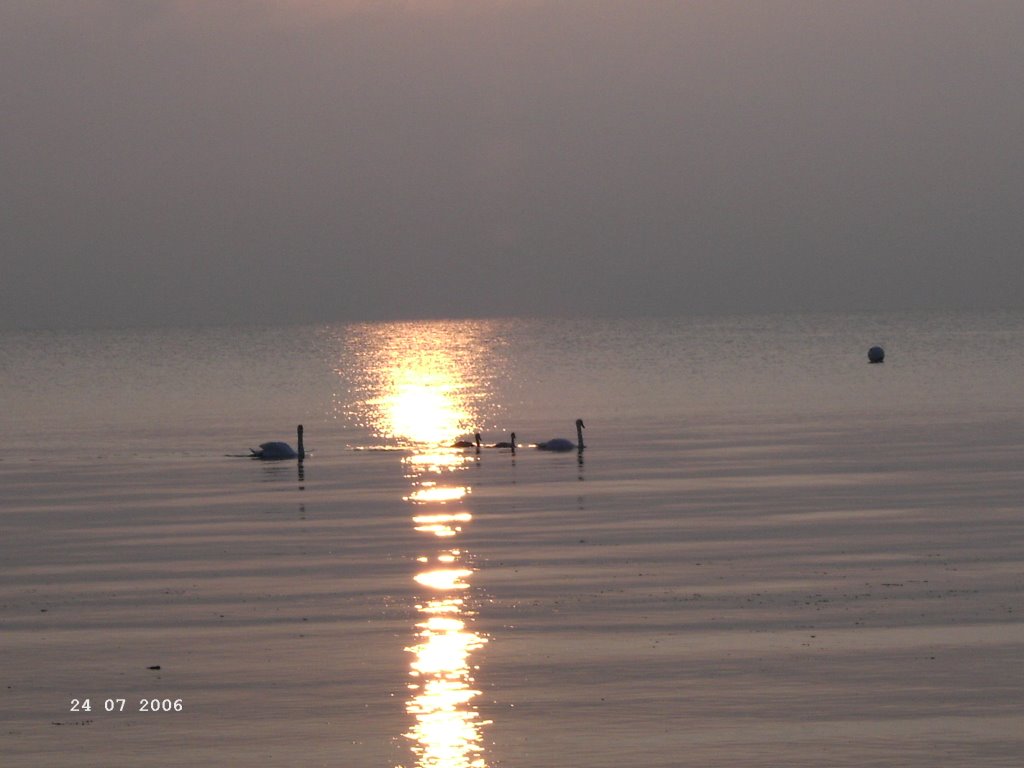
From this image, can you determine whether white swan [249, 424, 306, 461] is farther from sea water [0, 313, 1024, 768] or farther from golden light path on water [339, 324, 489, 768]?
golden light path on water [339, 324, 489, 768]

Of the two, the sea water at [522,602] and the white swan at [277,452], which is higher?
the white swan at [277,452]

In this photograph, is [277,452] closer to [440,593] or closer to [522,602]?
[440,593]

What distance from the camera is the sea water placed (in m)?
17.5

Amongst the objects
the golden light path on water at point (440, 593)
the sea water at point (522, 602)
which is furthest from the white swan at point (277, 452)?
the golden light path on water at point (440, 593)

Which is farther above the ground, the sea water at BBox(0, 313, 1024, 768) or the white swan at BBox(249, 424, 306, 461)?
the white swan at BBox(249, 424, 306, 461)

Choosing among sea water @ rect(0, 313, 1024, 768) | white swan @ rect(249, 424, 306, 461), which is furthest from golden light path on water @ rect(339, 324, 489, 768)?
white swan @ rect(249, 424, 306, 461)

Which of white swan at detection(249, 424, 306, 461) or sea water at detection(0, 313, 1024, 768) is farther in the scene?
white swan at detection(249, 424, 306, 461)

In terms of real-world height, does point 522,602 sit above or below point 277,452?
below

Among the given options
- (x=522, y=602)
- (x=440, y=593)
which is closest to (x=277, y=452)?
(x=440, y=593)

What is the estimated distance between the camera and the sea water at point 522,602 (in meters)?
17.5

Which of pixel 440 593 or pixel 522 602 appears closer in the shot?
pixel 522 602

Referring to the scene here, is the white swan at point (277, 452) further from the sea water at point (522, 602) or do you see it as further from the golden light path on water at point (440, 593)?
the golden light path on water at point (440, 593)

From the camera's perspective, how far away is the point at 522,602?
2448cm

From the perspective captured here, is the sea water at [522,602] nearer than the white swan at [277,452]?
Yes
